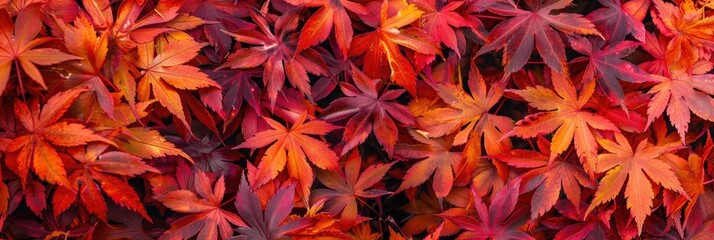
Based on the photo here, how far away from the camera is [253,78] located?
4.39 feet

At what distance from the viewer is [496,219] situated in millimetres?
1356

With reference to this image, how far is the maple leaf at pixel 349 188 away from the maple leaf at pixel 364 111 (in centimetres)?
7

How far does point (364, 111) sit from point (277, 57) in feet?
0.65

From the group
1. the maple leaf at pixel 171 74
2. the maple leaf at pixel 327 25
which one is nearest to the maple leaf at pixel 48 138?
the maple leaf at pixel 171 74

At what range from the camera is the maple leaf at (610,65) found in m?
1.32

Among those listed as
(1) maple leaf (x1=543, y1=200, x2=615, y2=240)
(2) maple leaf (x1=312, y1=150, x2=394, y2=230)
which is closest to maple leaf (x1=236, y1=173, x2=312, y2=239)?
(2) maple leaf (x1=312, y1=150, x2=394, y2=230)

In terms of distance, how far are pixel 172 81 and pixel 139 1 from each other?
0.16 meters

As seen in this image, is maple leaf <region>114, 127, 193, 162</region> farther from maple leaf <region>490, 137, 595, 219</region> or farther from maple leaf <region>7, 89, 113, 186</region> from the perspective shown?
maple leaf <region>490, 137, 595, 219</region>

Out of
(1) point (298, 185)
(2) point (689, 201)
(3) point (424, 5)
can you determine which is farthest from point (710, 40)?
(1) point (298, 185)

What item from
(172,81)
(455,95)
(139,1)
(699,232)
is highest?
A: (139,1)

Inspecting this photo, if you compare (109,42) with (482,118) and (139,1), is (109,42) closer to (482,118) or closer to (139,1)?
(139,1)

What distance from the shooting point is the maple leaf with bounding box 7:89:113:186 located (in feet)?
3.65

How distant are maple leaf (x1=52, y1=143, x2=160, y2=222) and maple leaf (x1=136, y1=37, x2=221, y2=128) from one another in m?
0.12

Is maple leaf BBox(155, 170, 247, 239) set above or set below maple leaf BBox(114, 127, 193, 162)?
below
